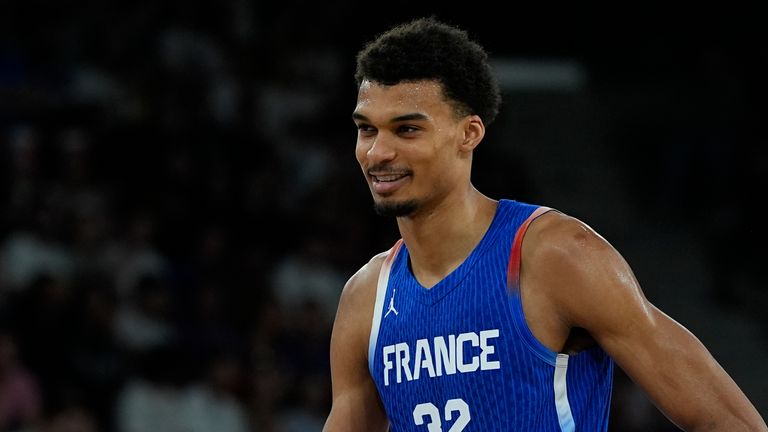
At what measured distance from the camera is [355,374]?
4051mm

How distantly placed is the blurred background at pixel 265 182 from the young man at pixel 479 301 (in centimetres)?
472

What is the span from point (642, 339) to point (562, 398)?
323 millimetres

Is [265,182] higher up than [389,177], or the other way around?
[265,182]

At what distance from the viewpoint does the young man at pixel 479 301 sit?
11.1ft

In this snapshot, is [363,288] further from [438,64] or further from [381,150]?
[438,64]

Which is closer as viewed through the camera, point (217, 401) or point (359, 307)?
point (359, 307)

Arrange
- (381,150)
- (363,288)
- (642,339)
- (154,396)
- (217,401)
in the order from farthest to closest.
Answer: (217,401) < (154,396) < (363,288) < (381,150) < (642,339)

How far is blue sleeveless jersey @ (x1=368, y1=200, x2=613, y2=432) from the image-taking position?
3.55 m

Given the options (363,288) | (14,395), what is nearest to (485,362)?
(363,288)

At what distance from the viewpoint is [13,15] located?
10.5 meters

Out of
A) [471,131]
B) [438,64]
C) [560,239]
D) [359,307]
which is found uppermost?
[438,64]

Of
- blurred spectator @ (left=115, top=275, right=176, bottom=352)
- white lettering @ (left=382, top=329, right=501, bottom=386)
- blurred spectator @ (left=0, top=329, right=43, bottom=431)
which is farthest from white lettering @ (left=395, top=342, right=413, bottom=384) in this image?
blurred spectator @ (left=115, top=275, right=176, bottom=352)

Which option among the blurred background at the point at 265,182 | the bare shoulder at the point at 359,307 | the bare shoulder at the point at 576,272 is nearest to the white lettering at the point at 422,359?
the bare shoulder at the point at 359,307

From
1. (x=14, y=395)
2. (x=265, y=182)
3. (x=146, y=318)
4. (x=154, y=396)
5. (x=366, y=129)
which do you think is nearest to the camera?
(x=366, y=129)
